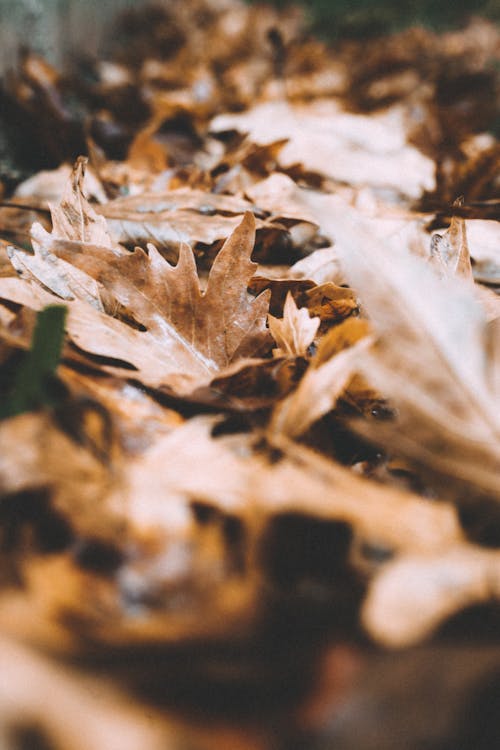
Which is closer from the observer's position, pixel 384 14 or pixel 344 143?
pixel 344 143

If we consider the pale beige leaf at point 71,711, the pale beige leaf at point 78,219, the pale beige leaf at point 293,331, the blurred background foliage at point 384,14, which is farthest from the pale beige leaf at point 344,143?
the blurred background foliage at point 384,14

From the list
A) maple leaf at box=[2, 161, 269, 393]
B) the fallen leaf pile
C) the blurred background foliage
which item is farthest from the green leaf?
the blurred background foliage

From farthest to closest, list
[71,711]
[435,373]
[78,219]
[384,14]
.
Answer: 1. [384,14]
2. [78,219]
3. [435,373]
4. [71,711]

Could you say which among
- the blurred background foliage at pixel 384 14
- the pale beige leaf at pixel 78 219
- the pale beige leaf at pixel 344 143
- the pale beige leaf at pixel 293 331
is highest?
the blurred background foliage at pixel 384 14

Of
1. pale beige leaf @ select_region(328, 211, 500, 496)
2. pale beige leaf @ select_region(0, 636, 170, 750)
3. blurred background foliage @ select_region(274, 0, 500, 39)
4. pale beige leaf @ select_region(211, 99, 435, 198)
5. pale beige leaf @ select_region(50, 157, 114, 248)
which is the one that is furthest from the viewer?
blurred background foliage @ select_region(274, 0, 500, 39)

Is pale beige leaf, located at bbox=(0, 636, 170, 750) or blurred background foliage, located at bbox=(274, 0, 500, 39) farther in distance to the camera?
blurred background foliage, located at bbox=(274, 0, 500, 39)

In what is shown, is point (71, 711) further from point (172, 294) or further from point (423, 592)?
point (172, 294)

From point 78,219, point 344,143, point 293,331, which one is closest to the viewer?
point 293,331

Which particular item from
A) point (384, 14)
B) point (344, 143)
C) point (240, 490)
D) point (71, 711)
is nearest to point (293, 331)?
point (240, 490)

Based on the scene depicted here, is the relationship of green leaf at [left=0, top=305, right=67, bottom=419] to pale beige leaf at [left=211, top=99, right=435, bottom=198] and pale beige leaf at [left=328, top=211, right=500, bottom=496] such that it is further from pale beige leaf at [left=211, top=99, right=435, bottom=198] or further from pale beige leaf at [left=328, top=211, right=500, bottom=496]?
pale beige leaf at [left=211, top=99, right=435, bottom=198]

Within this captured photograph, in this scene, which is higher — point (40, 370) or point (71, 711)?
point (40, 370)

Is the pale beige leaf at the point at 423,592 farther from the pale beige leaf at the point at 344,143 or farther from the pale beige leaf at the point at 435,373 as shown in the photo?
the pale beige leaf at the point at 344,143

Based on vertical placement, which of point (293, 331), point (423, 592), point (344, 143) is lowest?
point (423, 592)
